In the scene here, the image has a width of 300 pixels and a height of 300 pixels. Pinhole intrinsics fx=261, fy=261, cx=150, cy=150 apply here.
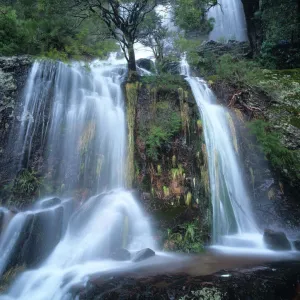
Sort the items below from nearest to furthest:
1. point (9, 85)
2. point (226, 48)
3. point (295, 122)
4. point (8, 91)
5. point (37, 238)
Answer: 1. point (37, 238)
2. point (295, 122)
3. point (8, 91)
4. point (9, 85)
5. point (226, 48)

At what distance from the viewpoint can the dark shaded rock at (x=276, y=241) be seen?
6223 millimetres

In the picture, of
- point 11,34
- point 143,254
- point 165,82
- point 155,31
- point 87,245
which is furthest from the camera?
point 155,31

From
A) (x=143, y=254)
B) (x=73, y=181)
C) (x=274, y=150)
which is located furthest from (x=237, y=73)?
(x=143, y=254)

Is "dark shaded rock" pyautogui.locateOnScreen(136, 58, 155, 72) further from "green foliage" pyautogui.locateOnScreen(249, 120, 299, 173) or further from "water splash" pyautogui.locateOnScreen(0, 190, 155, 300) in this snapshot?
"water splash" pyautogui.locateOnScreen(0, 190, 155, 300)

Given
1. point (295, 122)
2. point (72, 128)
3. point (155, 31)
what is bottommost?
point (295, 122)

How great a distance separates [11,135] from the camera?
850cm

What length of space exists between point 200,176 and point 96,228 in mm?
3288

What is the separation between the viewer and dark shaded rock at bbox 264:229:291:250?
6.22 metres

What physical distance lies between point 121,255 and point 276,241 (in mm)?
3729

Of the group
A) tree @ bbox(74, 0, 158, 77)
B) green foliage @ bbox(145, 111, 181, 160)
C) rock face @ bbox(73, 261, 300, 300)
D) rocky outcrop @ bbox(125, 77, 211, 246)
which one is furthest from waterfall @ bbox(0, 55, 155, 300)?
tree @ bbox(74, 0, 158, 77)

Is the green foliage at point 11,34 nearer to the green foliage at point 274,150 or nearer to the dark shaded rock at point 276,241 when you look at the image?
the green foliage at point 274,150

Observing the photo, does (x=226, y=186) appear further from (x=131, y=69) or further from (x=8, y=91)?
(x=8, y=91)

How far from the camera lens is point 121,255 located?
598 cm

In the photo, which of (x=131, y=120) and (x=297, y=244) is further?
(x=131, y=120)
